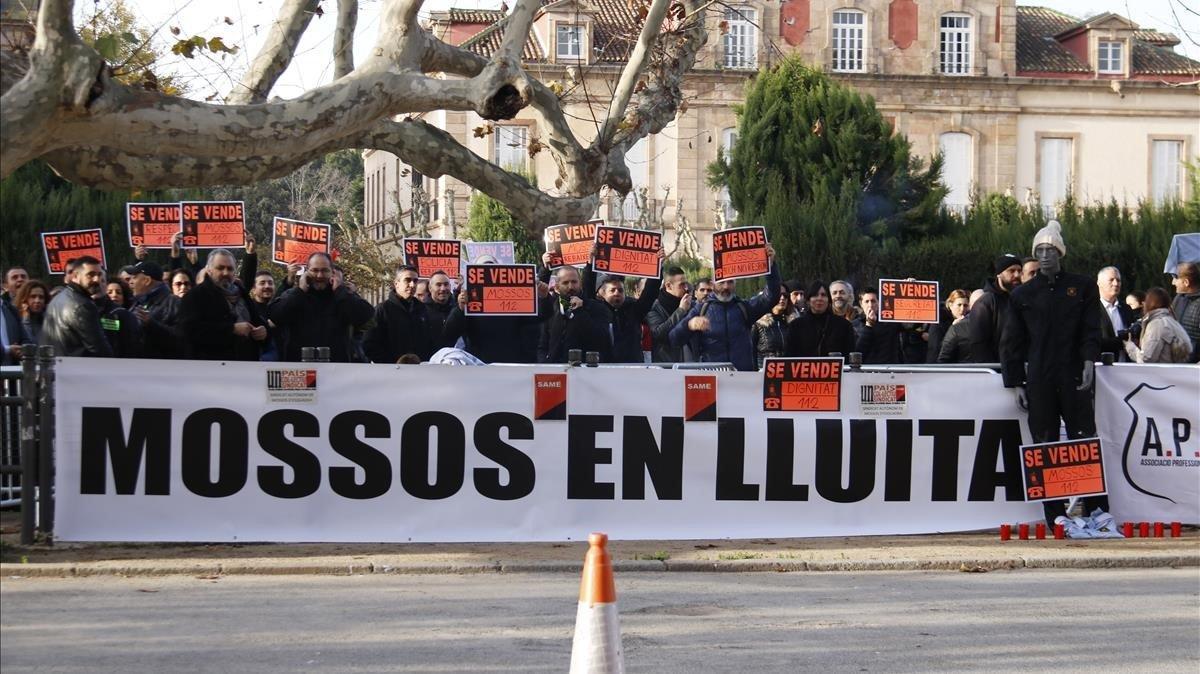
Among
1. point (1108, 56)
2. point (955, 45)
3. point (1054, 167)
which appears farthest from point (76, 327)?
point (1108, 56)

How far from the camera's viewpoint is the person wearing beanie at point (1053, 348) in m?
12.4

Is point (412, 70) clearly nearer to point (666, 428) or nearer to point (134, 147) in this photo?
point (134, 147)

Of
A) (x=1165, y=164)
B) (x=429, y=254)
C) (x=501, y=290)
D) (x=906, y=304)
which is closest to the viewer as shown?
(x=501, y=290)

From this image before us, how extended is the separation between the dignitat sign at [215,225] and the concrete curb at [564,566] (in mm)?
6105

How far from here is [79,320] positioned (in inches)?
479

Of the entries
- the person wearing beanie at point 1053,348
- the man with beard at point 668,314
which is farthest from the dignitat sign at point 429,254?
the person wearing beanie at point 1053,348

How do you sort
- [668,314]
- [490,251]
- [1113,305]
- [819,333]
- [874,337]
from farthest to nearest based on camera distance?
1. [490,251]
2. [874,337]
3. [668,314]
4. [1113,305]
5. [819,333]

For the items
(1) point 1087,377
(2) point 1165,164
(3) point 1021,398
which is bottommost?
(3) point 1021,398

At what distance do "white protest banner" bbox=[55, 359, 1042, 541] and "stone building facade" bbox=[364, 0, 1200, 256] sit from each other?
46.7 metres

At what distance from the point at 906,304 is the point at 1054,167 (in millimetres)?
50359

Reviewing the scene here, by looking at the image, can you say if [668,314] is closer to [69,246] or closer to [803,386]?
[803,386]

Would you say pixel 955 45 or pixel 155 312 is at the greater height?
pixel 955 45

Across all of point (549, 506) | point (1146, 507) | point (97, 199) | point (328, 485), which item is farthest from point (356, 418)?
point (97, 199)

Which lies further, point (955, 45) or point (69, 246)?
point (955, 45)
